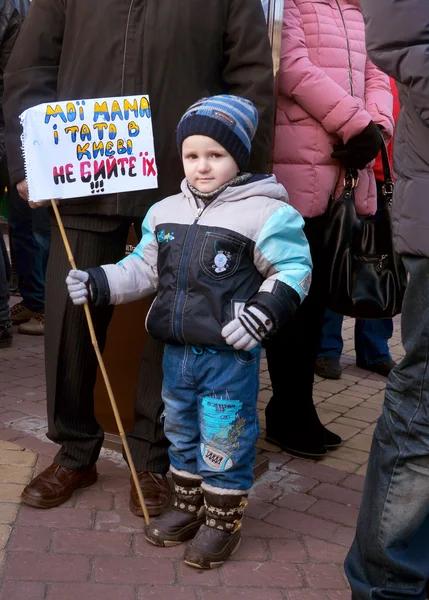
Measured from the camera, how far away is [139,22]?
2.93m

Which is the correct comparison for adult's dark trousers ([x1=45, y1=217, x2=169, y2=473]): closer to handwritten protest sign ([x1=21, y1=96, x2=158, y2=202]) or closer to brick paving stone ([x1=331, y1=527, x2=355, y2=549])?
handwritten protest sign ([x1=21, y1=96, x2=158, y2=202])

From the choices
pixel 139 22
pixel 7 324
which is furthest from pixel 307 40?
pixel 7 324

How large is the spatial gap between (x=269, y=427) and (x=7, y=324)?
94.9 inches

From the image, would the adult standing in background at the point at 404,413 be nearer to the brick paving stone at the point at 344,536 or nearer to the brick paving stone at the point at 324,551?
the brick paving stone at the point at 324,551

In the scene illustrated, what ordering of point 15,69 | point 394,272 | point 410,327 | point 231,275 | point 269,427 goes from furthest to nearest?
1. point 269,427
2. point 394,272
3. point 15,69
4. point 231,275
5. point 410,327

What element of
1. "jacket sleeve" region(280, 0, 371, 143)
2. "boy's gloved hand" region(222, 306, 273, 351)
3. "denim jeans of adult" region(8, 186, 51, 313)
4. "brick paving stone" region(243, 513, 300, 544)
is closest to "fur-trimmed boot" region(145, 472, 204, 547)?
"brick paving stone" region(243, 513, 300, 544)

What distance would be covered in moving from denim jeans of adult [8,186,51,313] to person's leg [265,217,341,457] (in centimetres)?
274

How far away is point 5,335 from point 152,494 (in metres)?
2.82

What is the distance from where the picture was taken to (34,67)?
3041 millimetres

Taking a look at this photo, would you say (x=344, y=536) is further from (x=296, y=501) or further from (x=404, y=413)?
(x=404, y=413)

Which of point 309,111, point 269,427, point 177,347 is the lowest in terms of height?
point 269,427

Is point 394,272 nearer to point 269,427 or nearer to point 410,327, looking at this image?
point 269,427

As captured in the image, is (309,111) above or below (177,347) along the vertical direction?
above

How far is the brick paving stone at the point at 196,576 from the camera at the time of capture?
2619 millimetres
